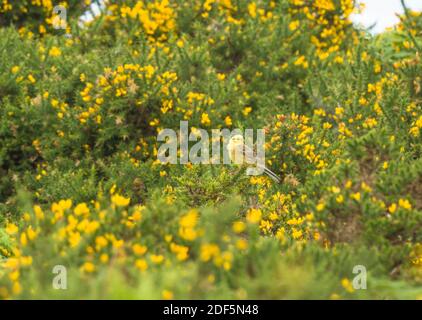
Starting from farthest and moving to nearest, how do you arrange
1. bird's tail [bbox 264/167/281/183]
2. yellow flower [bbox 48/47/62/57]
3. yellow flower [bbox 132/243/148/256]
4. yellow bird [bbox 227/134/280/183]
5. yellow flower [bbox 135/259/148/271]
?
yellow flower [bbox 48/47/62/57]
bird's tail [bbox 264/167/281/183]
yellow bird [bbox 227/134/280/183]
yellow flower [bbox 132/243/148/256]
yellow flower [bbox 135/259/148/271]

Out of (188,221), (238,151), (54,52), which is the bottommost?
(188,221)

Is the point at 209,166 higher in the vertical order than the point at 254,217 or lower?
higher

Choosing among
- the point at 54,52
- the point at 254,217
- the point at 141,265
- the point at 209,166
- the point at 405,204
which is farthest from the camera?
the point at 54,52

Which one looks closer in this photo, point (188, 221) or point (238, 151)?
point (188, 221)

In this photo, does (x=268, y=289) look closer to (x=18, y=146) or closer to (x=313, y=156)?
(x=313, y=156)

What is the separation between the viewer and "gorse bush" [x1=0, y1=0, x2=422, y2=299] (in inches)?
107

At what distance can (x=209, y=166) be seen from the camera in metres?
A: 5.62

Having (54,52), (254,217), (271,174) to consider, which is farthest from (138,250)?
(54,52)

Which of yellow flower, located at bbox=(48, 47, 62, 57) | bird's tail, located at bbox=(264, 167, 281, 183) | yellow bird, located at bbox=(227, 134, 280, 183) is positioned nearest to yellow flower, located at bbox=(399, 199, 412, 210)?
yellow bird, located at bbox=(227, 134, 280, 183)

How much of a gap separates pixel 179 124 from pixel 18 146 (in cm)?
201

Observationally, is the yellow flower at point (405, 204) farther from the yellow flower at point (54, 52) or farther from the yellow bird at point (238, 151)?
the yellow flower at point (54, 52)

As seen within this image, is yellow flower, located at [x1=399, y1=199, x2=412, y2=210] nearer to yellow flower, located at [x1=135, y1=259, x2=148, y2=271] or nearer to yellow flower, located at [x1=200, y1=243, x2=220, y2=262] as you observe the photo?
yellow flower, located at [x1=200, y1=243, x2=220, y2=262]

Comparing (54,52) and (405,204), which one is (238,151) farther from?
(54,52)

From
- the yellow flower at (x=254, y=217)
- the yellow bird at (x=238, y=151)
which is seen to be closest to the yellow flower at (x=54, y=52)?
the yellow bird at (x=238, y=151)
